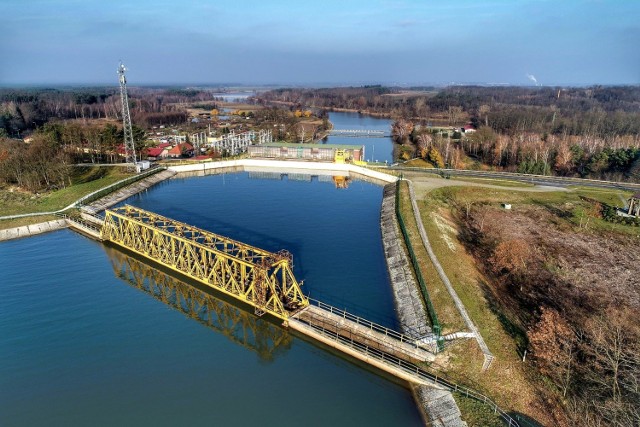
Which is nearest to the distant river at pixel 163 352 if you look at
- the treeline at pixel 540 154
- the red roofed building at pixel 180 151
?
the red roofed building at pixel 180 151

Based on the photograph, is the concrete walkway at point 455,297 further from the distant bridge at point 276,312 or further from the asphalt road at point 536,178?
the asphalt road at point 536,178

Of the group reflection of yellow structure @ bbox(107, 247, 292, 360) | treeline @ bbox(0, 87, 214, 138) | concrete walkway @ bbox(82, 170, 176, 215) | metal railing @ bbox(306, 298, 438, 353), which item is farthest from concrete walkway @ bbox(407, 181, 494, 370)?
treeline @ bbox(0, 87, 214, 138)

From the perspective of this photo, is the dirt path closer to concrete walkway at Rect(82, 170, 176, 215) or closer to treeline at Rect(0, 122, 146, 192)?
A: concrete walkway at Rect(82, 170, 176, 215)

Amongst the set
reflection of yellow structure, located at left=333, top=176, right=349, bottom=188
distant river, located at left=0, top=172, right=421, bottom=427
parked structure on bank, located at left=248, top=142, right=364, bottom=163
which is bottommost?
distant river, located at left=0, top=172, right=421, bottom=427

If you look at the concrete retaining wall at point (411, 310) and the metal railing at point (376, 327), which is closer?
the concrete retaining wall at point (411, 310)

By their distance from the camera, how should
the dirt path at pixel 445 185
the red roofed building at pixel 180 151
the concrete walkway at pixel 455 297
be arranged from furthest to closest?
the red roofed building at pixel 180 151, the dirt path at pixel 445 185, the concrete walkway at pixel 455 297

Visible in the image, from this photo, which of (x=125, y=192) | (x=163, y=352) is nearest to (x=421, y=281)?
(x=163, y=352)

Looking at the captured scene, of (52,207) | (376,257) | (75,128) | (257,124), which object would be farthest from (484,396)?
(257,124)
